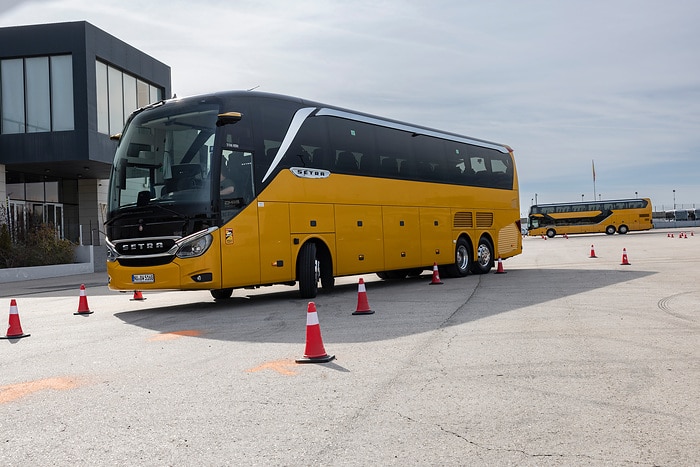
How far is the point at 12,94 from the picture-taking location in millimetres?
34594

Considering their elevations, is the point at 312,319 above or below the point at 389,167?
below

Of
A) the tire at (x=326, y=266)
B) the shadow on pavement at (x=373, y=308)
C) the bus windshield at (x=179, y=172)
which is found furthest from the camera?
the tire at (x=326, y=266)

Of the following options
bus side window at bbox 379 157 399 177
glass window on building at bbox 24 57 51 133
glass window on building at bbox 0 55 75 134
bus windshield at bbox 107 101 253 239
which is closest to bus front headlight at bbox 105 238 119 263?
bus windshield at bbox 107 101 253 239

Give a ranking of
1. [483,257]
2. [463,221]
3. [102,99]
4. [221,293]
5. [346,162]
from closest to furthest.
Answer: [221,293] → [346,162] → [463,221] → [483,257] → [102,99]

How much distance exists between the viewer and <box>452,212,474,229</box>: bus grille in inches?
778

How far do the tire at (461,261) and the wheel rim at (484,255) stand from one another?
580mm

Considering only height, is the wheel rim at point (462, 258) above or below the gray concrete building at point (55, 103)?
below

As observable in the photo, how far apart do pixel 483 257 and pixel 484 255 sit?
0.08m

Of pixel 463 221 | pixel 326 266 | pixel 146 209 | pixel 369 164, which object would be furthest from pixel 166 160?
pixel 463 221

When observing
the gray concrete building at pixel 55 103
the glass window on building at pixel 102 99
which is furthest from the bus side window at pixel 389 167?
the glass window on building at pixel 102 99

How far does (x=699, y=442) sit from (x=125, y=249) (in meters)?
9.85

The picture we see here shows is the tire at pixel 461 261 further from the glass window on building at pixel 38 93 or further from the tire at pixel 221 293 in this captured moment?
the glass window on building at pixel 38 93

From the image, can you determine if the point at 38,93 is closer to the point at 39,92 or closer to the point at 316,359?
the point at 39,92

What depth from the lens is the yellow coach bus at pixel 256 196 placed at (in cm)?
1191
